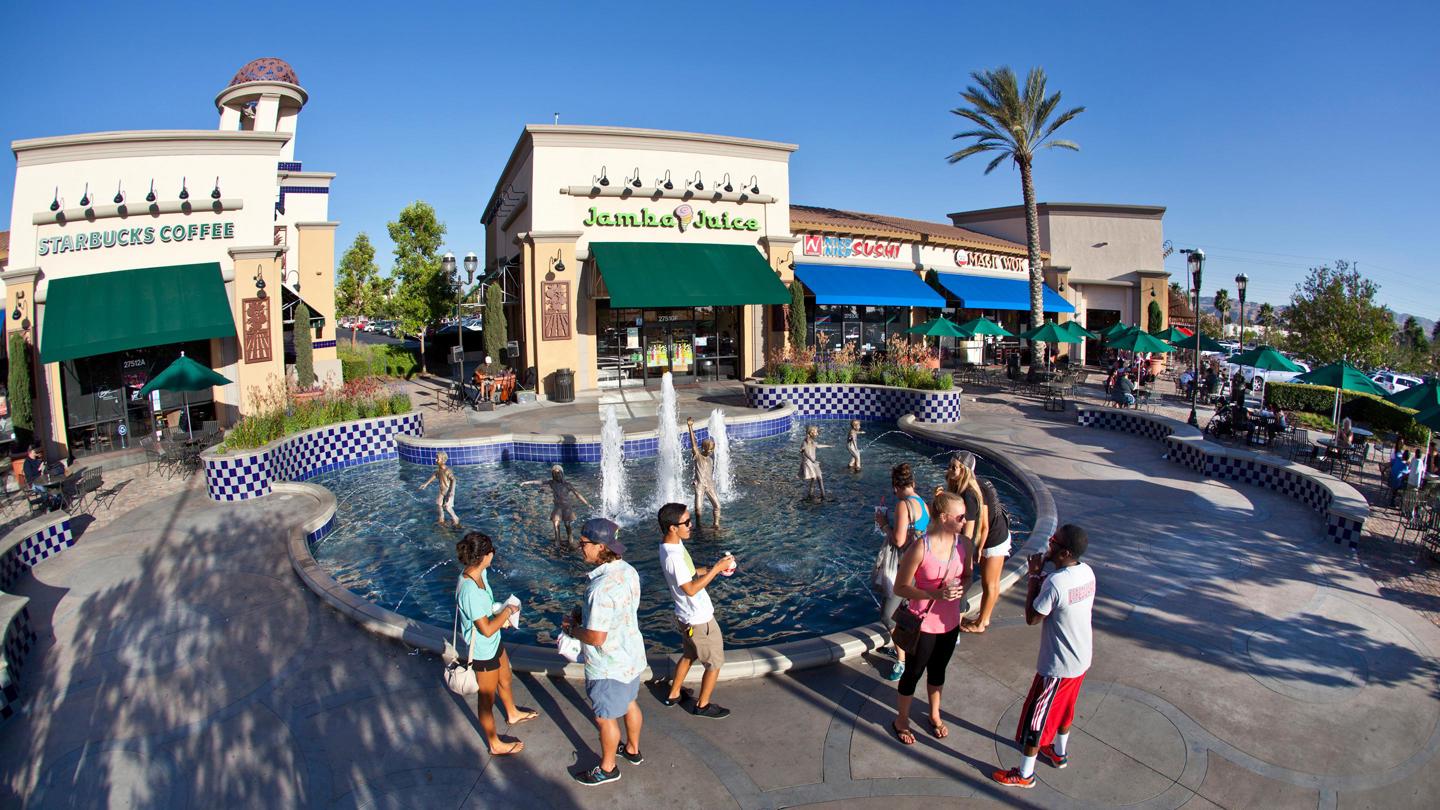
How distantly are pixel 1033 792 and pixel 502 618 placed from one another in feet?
12.0

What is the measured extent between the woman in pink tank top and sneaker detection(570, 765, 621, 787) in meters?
2.08

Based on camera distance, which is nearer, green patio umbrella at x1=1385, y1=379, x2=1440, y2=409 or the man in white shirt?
the man in white shirt

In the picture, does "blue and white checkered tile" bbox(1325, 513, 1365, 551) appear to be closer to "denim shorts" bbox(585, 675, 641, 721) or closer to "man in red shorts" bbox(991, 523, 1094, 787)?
"man in red shorts" bbox(991, 523, 1094, 787)

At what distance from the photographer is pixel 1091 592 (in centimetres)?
462

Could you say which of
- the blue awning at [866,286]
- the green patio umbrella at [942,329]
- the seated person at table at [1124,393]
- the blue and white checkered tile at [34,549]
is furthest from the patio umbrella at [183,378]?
the seated person at table at [1124,393]

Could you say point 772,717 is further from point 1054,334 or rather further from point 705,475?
point 1054,334

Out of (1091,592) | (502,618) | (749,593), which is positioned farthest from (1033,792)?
(749,593)

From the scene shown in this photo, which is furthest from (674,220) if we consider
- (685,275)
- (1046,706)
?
(1046,706)

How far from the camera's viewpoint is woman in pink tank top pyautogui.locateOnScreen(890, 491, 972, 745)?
495 cm

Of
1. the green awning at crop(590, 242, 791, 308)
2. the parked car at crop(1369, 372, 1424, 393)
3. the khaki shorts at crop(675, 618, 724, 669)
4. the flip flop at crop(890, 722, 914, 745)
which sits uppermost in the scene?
the green awning at crop(590, 242, 791, 308)

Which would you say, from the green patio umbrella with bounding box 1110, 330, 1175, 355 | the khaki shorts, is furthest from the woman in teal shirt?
the green patio umbrella with bounding box 1110, 330, 1175, 355

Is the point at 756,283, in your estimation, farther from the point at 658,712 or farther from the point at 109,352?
the point at 658,712

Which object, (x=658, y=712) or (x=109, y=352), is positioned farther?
(x=109, y=352)

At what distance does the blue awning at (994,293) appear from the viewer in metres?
31.7
